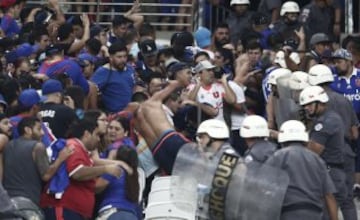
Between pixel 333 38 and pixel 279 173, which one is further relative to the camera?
pixel 333 38

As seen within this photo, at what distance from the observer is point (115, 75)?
22.3 m

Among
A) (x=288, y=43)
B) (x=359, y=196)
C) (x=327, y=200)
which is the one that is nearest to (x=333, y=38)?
(x=288, y=43)

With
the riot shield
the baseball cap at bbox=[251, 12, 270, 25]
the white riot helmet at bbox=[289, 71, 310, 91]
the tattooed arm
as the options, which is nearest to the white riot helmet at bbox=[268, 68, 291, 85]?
the white riot helmet at bbox=[289, 71, 310, 91]

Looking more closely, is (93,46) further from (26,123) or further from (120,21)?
(26,123)

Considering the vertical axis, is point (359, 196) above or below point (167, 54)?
below

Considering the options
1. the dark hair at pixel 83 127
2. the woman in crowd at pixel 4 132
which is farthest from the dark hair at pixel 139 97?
the woman in crowd at pixel 4 132

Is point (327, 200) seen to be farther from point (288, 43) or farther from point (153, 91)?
point (288, 43)

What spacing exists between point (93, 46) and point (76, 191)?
5.70 m

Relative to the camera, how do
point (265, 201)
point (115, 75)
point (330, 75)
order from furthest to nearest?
point (115, 75) < point (330, 75) < point (265, 201)

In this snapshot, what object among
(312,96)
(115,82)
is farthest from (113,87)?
(312,96)

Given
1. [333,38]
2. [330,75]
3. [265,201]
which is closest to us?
[265,201]

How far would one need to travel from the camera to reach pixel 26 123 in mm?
18062

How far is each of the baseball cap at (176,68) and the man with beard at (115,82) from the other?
0.53 m

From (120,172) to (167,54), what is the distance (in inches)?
231
